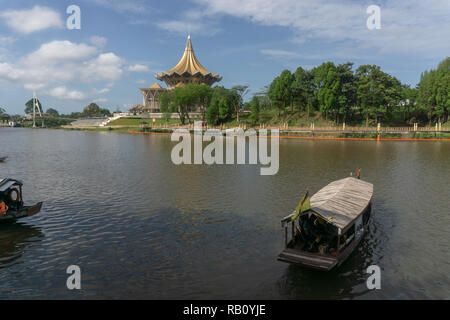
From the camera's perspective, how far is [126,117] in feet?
458

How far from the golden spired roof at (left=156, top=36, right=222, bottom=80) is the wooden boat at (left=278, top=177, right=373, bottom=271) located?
136m

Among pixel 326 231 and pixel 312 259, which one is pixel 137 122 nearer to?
pixel 326 231

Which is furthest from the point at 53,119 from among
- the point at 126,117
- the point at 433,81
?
the point at 433,81

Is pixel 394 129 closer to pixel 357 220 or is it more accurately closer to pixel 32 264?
pixel 357 220

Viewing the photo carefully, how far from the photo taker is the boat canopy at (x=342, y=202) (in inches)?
496

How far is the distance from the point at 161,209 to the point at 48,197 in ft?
31.4

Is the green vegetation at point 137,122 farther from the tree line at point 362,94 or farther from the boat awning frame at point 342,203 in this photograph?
the boat awning frame at point 342,203

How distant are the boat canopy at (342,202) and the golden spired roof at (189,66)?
133 m

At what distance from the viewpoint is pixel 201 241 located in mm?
15664

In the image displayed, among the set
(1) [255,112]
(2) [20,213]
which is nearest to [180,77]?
(1) [255,112]

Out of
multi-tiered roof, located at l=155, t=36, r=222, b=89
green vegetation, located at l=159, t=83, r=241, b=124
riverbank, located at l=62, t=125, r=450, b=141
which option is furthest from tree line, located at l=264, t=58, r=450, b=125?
multi-tiered roof, located at l=155, t=36, r=222, b=89

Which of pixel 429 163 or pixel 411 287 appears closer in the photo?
pixel 411 287

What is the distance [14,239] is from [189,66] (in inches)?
5549
